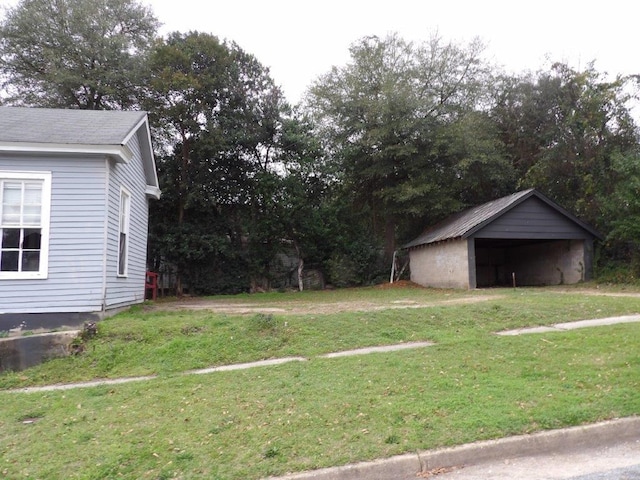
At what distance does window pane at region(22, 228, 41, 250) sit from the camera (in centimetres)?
897

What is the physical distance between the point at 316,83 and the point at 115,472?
23571 millimetres

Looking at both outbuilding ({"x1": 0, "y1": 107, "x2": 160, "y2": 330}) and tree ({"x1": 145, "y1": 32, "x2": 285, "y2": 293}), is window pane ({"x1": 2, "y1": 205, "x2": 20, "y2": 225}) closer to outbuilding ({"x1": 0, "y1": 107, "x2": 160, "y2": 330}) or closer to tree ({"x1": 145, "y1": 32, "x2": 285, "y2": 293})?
outbuilding ({"x1": 0, "y1": 107, "x2": 160, "y2": 330})

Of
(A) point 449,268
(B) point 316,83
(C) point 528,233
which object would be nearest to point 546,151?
(C) point 528,233

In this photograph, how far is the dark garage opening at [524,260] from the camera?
19.2 m

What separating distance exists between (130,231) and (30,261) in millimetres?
2938

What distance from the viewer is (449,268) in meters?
18.2

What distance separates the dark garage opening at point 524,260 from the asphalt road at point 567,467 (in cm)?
1531

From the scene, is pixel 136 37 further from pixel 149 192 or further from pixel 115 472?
pixel 115 472

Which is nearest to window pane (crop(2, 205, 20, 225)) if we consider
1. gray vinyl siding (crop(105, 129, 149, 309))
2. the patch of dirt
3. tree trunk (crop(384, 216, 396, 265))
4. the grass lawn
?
gray vinyl siding (crop(105, 129, 149, 309))

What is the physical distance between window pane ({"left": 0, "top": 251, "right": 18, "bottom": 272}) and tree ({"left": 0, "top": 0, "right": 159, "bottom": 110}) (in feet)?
48.9

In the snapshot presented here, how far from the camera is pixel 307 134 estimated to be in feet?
73.9

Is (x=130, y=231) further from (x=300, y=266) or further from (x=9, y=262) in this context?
(x=300, y=266)

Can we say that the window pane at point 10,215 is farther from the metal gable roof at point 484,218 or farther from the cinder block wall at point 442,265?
the cinder block wall at point 442,265

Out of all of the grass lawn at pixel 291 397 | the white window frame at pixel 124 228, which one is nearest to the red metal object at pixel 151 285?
the white window frame at pixel 124 228
